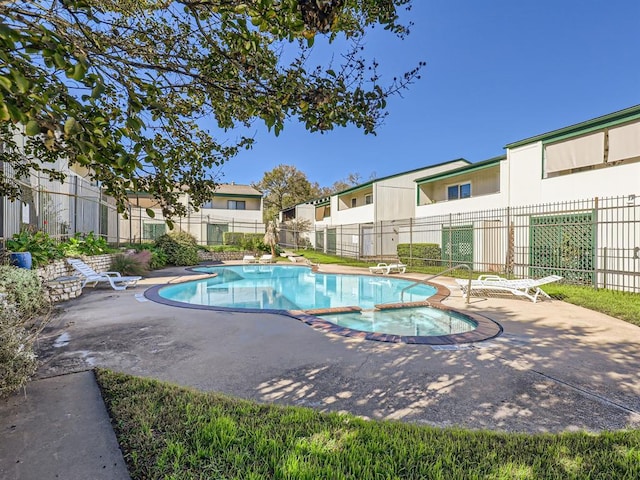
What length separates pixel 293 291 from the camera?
12578 millimetres

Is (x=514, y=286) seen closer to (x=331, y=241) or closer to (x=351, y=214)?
(x=351, y=214)

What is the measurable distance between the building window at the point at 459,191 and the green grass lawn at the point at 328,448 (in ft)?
56.9

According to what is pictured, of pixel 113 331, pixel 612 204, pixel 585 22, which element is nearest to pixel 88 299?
A: pixel 113 331

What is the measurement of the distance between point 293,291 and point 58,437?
10375 mm

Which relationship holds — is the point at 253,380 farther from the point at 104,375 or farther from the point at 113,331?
the point at 113,331

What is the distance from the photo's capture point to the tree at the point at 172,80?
4.81 feet

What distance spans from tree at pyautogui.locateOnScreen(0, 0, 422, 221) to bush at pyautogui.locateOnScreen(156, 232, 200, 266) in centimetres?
1457

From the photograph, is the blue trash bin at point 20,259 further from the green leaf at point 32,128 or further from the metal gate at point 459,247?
the metal gate at point 459,247

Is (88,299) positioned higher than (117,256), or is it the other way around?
(117,256)

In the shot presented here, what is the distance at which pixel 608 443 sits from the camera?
7.72ft

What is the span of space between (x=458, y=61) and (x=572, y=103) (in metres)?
7.88

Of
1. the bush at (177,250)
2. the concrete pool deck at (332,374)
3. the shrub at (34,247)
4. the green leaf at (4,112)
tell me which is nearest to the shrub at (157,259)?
the bush at (177,250)

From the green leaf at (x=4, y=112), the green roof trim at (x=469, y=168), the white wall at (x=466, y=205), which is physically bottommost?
the green leaf at (x=4, y=112)

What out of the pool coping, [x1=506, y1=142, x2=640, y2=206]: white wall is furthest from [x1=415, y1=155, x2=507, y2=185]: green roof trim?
the pool coping
